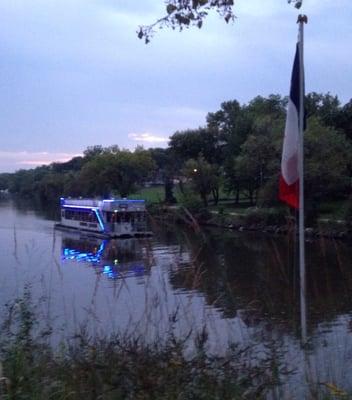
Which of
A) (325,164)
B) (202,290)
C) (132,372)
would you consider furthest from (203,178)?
(132,372)

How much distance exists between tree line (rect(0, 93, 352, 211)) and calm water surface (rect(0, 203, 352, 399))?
791cm

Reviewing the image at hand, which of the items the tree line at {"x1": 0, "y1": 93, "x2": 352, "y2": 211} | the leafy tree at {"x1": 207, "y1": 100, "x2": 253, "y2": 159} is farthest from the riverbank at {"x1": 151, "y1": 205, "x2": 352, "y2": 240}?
the leafy tree at {"x1": 207, "y1": 100, "x2": 253, "y2": 159}

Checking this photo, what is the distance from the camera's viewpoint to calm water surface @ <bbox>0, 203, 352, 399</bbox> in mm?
7219

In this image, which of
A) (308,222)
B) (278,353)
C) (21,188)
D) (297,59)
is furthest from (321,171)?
(21,188)

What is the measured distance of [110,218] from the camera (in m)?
57.9

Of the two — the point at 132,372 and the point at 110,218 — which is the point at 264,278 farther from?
the point at 110,218

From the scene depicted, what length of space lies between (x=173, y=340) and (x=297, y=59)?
4965 millimetres

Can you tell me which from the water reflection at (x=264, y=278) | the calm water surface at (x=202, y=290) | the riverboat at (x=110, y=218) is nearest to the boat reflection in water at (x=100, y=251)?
the calm water surface at (x=202, y=290)

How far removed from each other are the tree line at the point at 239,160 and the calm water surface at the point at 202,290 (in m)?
7.91

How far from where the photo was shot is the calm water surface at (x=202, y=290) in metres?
7.22

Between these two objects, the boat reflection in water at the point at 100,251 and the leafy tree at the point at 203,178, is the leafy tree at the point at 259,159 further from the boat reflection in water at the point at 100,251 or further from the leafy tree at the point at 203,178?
the boat reflection in water at the point at 100,251

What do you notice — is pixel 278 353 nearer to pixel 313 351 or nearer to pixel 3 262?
pixel 313 351

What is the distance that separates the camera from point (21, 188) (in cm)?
15700

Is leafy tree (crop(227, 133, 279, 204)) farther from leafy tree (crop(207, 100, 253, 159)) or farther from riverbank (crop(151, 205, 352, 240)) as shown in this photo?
leafy tree (crop(207, 100, 253, 159))
